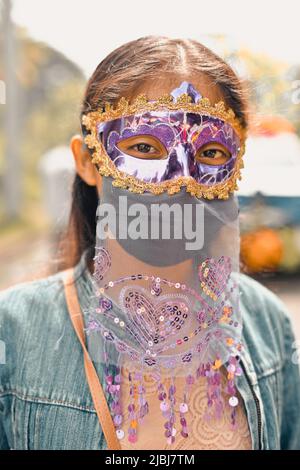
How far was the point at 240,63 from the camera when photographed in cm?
151

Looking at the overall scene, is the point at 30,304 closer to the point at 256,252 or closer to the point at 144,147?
the point at 144,147

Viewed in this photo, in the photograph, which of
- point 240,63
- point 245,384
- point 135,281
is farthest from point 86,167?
point 245,384

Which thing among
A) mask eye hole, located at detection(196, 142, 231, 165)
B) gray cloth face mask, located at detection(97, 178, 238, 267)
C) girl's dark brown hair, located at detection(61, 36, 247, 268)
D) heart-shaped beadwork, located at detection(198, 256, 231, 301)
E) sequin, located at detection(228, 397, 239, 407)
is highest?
girl's dark brown hair, located at detection(61, 36, 247, 268)

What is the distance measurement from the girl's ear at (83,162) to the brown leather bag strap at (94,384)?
0.93 ft

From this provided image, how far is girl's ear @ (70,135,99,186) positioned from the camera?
1.54 m

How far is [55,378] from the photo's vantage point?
1451 millimetres

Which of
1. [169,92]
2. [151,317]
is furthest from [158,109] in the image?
[151,317]

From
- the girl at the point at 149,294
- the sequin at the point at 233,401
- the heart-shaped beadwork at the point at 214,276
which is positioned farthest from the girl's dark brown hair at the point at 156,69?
the sequin at the point at 233,401

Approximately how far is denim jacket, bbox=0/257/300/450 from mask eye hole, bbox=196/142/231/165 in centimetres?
41

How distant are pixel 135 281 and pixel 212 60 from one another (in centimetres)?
54

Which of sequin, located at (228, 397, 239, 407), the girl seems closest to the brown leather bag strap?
the girl

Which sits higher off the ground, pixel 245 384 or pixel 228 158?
pixel 228 158

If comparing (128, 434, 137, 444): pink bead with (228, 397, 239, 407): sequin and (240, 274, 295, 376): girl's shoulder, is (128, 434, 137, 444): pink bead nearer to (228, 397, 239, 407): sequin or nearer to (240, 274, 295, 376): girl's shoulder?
(228, 397, 239, 407): sequin
